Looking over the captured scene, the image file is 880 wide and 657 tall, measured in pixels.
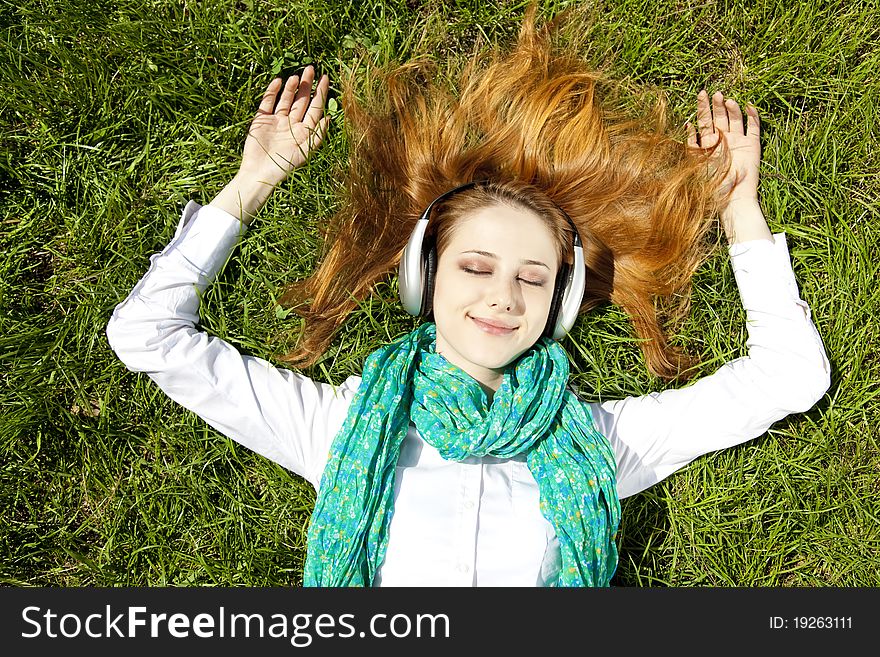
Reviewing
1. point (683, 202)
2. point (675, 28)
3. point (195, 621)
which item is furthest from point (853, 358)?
point (195, 621)

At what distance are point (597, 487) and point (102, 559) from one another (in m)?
2.44

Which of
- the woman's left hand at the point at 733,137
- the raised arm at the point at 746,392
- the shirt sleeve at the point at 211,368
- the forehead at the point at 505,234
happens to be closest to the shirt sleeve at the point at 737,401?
the raised arm at the point at 746,392

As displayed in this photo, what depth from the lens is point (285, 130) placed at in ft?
11.9

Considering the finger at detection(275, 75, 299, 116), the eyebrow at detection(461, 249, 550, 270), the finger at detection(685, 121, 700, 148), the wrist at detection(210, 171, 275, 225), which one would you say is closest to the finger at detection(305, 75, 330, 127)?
the finger at detection(275, 75, 299, 116)

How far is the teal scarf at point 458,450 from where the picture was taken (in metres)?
3.06

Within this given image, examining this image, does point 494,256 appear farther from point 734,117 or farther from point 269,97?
point 734,117

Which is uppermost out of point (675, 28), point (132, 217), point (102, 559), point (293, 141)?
point (675, 28)

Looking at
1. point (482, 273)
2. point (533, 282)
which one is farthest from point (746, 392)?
point (482, 273)

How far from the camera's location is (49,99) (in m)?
3.64

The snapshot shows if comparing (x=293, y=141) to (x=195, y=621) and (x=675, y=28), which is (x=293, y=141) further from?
(x=195, y=621)

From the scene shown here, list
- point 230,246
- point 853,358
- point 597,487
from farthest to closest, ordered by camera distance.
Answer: point 853,358 → point 230,246 → point 597,487

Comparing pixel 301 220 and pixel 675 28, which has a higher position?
pixel 675 28

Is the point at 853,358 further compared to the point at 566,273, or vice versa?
the point at 853,358

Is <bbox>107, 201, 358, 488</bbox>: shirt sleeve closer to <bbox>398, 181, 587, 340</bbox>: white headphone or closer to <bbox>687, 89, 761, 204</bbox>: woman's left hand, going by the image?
<bbox>398, 181, 587, 340</bbox>: white headphone
